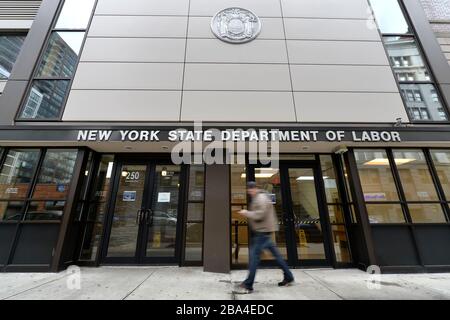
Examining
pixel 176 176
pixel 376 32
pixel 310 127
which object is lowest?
pixel 176 176

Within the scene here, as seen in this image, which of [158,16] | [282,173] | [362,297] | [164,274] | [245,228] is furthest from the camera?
[158,16]

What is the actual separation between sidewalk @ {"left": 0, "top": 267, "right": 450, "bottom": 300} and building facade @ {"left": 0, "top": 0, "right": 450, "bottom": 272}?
0.43m

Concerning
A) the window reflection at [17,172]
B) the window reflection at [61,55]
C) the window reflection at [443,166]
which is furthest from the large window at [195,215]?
the window reflection at [443,166]

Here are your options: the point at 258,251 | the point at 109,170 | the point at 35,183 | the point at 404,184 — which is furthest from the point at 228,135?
the point at 35,183

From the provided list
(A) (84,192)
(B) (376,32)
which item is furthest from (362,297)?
(B) (376,32)

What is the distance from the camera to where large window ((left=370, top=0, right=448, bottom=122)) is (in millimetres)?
5738

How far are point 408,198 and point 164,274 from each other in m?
5.95

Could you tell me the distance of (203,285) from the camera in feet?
12.4

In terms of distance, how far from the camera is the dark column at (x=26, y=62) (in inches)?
213

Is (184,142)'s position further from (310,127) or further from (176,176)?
(310,127)

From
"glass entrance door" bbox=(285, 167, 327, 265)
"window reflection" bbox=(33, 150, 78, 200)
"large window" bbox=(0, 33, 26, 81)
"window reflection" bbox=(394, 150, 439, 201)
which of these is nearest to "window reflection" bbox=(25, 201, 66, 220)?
"window reflection" bbox=(33, 150, 78, 200)

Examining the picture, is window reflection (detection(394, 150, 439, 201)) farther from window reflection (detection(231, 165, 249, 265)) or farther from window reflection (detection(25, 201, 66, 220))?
window reflection (detection(25, 201, 66, 220))

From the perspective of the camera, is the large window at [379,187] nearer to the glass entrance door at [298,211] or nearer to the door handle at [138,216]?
the glass entrance door at [298,211]

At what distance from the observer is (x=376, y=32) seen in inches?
255
